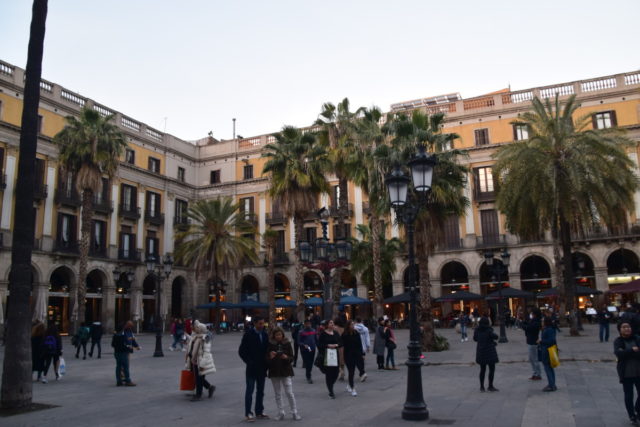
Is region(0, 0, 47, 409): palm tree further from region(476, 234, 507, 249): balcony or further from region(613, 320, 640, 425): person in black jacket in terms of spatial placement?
region(476, 234, 507, 249): balcony

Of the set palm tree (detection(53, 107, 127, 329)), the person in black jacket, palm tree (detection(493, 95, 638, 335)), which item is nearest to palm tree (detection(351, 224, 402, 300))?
→ palm tree (detection(493, 95, 638, 335))

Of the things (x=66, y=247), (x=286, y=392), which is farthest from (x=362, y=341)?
(x=66, y=247)

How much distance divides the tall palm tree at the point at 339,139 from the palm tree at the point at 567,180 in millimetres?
8029

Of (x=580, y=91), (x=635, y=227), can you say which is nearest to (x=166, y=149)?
(x=580, y=91)

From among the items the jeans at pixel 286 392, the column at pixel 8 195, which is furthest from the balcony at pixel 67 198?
the jeans at pixel 286 392

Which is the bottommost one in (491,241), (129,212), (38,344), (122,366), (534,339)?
(122,366)

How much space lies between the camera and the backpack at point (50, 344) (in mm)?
13341

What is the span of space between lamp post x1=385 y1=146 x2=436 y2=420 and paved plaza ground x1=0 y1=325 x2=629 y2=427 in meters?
0.30

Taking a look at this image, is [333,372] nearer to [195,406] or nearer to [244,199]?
[195,406]

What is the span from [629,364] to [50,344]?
497 inches

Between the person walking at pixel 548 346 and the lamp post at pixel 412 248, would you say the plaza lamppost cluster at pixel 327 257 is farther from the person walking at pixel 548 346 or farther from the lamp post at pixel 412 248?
the person walking at pixel 548 346

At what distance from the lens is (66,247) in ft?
120

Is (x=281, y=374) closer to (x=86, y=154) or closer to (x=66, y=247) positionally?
(x=86, y=154)

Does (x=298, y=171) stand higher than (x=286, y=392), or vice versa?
(x=298, y=171)
